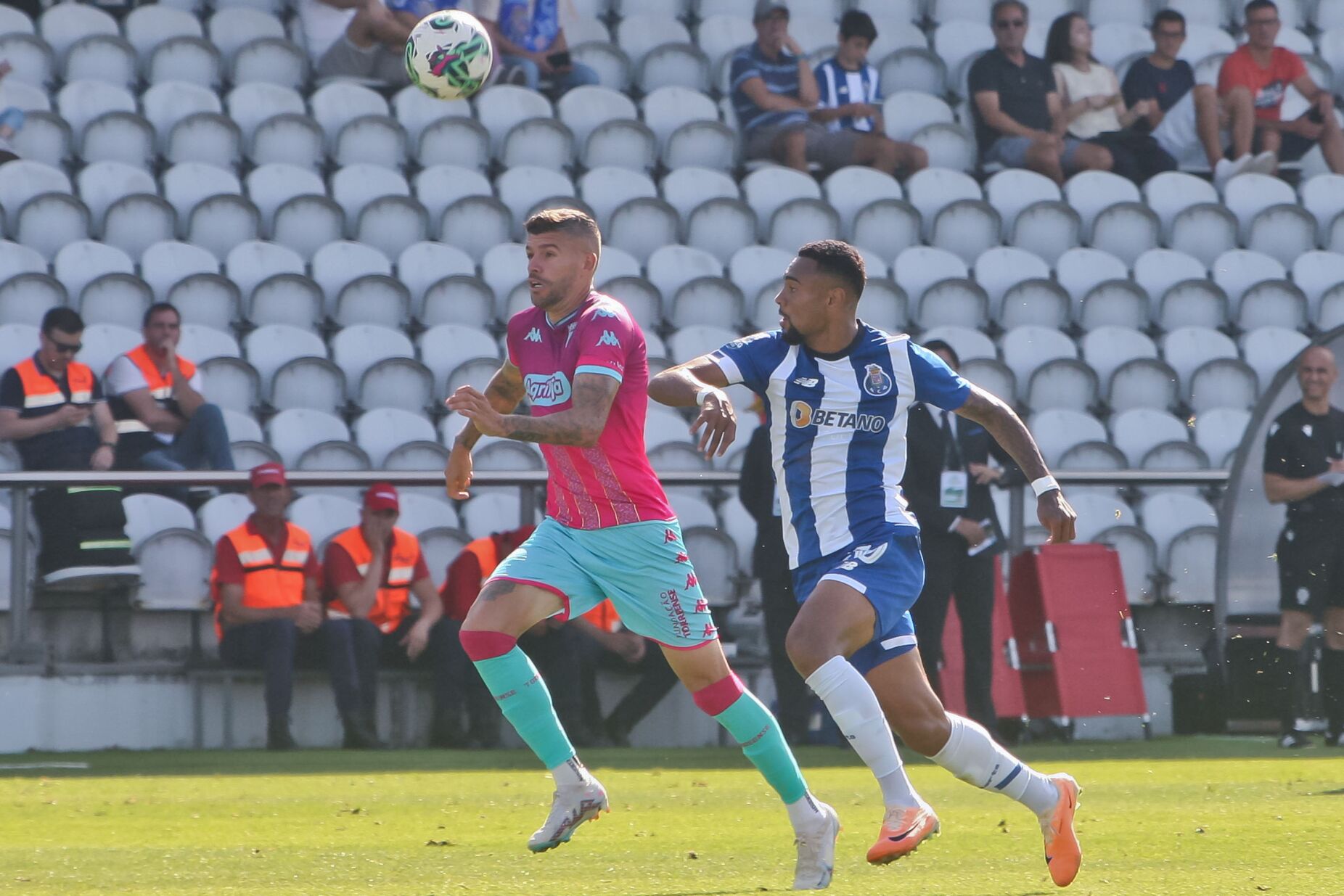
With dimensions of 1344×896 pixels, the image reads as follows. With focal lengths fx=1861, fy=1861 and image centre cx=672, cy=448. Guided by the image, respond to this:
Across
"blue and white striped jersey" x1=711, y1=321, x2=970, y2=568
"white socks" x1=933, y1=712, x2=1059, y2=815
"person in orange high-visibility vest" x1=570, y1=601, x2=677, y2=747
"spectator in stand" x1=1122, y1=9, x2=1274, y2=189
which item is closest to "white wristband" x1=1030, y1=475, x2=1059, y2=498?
"blue and white striped jersey" x1=711, y1=321, x2=970, y2=568

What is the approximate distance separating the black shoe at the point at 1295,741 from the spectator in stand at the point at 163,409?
6.25m

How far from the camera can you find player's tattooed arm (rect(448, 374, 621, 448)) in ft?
16.5

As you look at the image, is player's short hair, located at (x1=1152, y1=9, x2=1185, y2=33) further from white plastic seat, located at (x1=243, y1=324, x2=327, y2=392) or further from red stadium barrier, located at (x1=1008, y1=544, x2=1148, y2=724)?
white plastic seat, located at (x1=243, y1=324, x2=327, y2=392)

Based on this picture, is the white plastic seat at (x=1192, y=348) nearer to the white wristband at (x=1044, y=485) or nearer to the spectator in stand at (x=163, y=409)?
the spectator in stand at (x=163, y=409)

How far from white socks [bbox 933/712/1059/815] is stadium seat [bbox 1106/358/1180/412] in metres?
8.75

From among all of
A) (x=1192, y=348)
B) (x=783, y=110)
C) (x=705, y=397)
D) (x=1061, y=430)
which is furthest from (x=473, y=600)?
(x=1192, y=348)

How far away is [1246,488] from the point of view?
10.8 m

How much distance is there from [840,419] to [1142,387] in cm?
880

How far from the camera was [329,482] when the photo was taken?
10547 mm

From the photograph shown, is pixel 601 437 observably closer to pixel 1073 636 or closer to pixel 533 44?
pixel 1073 636

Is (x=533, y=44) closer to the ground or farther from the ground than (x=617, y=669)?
farther from the ground

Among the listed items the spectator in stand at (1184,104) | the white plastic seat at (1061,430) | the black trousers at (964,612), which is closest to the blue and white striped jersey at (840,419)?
the black trousers at (964,612)

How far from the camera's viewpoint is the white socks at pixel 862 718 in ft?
16.9

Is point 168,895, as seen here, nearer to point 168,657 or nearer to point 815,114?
point 168,657
